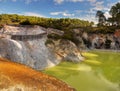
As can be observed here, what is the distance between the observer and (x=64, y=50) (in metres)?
69.1

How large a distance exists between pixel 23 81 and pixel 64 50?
4932 cm

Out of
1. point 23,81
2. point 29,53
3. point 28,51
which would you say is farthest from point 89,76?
point 23,81

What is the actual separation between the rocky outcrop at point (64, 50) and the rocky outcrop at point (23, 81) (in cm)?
4065

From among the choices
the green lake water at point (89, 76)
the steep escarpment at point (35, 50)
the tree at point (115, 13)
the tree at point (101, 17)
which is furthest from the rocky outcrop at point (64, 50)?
the tree at point (101, 17)

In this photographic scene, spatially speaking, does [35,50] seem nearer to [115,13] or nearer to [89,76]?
[89,76]

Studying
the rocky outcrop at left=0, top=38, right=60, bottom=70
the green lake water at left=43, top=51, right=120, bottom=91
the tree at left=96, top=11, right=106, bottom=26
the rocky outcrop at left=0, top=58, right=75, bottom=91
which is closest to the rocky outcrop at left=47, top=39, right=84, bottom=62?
the green lake water at left=43, top=51, right=120, bottom=91

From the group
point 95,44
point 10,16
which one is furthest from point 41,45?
point 10,16

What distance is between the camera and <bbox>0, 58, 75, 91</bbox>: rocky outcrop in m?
19.3

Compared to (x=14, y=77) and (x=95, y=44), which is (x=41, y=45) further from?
(x=95, y=44)

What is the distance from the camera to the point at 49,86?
2066 centimetres

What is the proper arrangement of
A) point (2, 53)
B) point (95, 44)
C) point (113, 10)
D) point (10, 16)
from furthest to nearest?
1. point (10, 16)
2. point (113, 10)
3. point (95, 44)
4. point (2, 53)

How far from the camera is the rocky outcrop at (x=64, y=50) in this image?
65544mm

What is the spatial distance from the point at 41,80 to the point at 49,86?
3.03ft

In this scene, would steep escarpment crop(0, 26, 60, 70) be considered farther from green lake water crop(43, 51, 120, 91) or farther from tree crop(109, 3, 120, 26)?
tree crop(109, 3, 120, 26)
